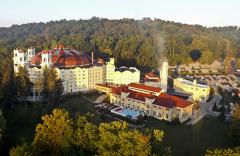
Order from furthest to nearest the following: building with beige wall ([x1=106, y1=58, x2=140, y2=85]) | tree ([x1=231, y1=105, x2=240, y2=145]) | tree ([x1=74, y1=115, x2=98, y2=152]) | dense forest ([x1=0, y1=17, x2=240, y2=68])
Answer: dense forest ([x1=0, y1=17, x2=240, y2=68]) → building with beige wall ([x1=106, y1=58, x2=140, y2=85]) → tree ([x1=231, y1=105, x2=240, y2=145]) → tree ([x1=74, y1=115, x2=98, y2=152])

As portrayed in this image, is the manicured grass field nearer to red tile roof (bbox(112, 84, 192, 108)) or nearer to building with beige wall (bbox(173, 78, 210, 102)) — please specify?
red tile roof (bbox(112, 84, 192, 108))

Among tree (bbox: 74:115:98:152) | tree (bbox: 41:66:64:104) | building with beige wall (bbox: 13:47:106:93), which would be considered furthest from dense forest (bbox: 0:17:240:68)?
tree (bbox: 74:115:98:152)

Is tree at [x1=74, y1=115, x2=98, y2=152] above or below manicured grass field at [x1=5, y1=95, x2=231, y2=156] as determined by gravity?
above

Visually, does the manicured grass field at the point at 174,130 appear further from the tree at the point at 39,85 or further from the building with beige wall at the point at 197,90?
the building with beige wall at the point at 197,90

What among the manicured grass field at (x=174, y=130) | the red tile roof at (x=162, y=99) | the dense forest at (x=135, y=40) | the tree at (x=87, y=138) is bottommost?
the manicured grass field at (x=174, y=130)

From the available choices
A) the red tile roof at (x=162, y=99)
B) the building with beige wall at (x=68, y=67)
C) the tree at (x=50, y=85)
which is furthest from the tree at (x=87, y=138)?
the building with beige wall at (x=68, y=67)
